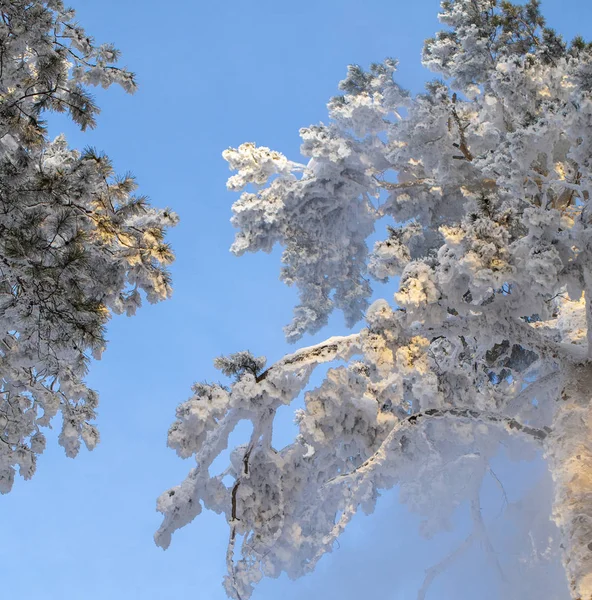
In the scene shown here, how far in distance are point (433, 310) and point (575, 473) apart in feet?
8.35

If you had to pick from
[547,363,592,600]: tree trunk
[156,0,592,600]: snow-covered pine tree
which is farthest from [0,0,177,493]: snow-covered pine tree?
[547,363,592,600]: tree trunk

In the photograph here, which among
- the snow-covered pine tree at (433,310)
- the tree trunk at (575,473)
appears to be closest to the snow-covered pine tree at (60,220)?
the snow-covered pine tree at (433,310)

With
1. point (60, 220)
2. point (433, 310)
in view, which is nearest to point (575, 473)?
point (433, 310)

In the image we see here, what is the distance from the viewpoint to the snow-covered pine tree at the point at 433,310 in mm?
8156

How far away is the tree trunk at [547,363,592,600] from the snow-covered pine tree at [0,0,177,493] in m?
5.05

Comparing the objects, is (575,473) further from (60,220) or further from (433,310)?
(60,220)

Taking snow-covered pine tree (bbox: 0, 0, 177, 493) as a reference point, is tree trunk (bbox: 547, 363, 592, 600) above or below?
below

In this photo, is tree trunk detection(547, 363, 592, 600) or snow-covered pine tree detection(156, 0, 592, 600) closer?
tree trunk detection(547, 363, 592, 600)

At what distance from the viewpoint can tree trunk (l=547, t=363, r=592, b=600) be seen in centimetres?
675

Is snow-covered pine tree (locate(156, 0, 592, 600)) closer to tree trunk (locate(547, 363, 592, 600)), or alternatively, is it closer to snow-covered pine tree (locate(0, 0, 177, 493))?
tree trunk (locate(547, 363, 592, 600))

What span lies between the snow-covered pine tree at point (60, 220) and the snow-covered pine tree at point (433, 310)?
240cm

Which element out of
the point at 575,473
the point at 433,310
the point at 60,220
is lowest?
the point at 575,473

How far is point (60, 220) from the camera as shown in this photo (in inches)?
274

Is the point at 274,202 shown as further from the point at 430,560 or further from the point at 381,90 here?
the point at 430,560
